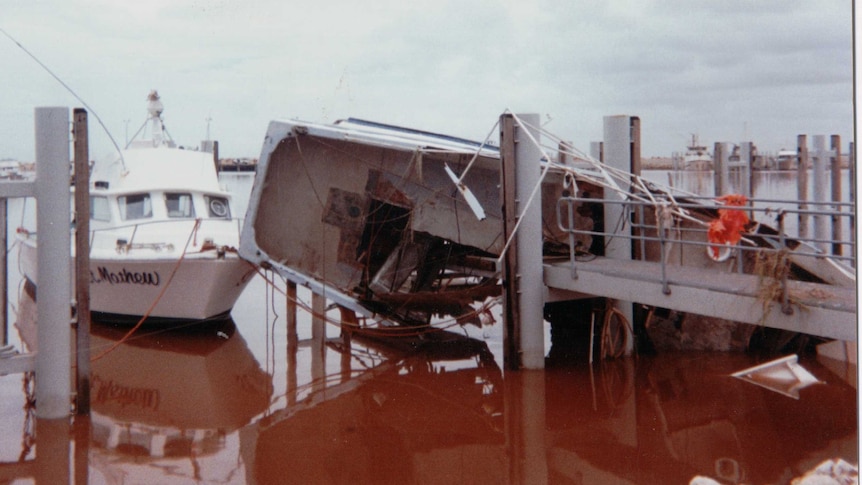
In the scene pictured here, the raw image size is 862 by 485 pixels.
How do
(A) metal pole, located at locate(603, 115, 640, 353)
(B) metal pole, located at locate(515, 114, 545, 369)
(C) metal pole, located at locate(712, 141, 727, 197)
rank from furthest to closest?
1. (C) metal pole, located at locate(712, 141, 727, 197)
2. (A) metal pole, located at locate(603, 115, 640, 353)
3. (B) metal pole, located at locate(515, 114, 545, 369)

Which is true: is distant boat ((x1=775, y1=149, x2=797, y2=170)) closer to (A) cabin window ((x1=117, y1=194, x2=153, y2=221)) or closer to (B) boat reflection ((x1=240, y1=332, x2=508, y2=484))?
(B) boat reflection ((x1=240, y1=332, x2=508, y2=484))

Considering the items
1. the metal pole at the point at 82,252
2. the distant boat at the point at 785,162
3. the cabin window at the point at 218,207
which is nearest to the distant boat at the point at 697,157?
the distant boat at the point at 785,162

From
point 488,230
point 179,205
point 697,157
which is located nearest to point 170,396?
point 488,230

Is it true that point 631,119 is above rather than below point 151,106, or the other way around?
below

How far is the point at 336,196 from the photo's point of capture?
39.7ft

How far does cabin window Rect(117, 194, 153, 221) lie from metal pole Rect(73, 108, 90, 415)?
587 centimetres

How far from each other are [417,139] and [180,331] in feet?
18.1

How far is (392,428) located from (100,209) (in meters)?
8.82

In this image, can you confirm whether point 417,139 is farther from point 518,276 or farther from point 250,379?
point 250,379

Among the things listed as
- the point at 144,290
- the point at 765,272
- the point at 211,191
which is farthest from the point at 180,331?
the point at 765,272

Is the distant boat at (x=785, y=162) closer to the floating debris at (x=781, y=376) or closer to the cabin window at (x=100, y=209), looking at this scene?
the floating debris at (x=781, y=376)

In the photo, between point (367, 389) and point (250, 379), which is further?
point (250, 379)

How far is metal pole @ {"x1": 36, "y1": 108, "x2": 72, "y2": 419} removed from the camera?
323 inches

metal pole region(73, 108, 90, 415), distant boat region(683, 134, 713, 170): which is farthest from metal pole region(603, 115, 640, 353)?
distant boat region(683, 134, 713, 170)
